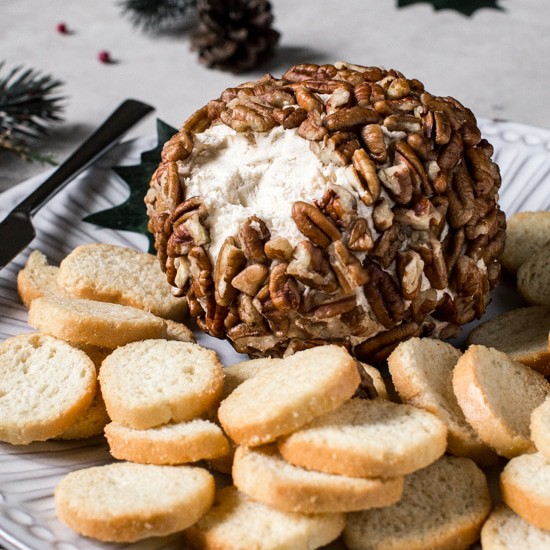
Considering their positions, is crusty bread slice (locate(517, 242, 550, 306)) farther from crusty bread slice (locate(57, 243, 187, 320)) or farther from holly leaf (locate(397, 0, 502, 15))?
holly leaf (locate(397, 0, 502, 15))

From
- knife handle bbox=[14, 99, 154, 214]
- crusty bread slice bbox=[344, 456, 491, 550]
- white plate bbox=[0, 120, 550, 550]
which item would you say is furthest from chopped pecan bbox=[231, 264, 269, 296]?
knife handle bbox=[14, 99, 154, 214]

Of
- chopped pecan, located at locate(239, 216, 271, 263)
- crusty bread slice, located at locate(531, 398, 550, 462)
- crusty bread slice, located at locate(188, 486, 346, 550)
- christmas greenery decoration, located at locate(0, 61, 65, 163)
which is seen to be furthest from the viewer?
christmas greenery decoration, located at locate(0, 61, 65, 163)

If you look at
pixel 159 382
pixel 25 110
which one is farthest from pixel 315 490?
pixel 25 110

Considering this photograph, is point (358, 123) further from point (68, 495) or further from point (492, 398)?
point (68, 495)

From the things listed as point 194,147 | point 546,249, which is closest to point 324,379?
point 194,147

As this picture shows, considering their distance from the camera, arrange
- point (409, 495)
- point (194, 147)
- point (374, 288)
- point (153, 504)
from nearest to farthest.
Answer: point (153, 504), point (409, 495), point (374, 288), point (194, 147)

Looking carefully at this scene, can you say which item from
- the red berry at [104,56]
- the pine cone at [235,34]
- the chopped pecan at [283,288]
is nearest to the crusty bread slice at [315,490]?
the chopped pecan at [283,288]

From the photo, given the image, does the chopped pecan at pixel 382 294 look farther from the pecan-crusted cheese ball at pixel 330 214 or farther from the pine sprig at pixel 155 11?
the pine sprig at pixel 155 11
